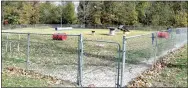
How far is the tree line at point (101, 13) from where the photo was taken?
8275 centimetres

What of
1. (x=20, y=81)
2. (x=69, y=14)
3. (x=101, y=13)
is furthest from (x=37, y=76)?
(x=69, y=14)

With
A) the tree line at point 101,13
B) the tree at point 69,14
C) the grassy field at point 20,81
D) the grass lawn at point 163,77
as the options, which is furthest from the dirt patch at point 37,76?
the tree at point 69,14

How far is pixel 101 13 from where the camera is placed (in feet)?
295

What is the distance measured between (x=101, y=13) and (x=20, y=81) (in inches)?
3176

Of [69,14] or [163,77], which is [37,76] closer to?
[163,77]

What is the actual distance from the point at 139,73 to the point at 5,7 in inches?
2944

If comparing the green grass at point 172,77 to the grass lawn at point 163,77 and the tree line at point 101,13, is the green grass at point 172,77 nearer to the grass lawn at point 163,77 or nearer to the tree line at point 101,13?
the grass lawn at point 163,77

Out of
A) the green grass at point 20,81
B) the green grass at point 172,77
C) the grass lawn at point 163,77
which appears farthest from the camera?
the green grass at point 172,77

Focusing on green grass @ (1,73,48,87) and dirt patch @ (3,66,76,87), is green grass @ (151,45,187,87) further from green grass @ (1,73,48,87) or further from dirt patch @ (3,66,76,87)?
green grass @ (1,73,48,87)

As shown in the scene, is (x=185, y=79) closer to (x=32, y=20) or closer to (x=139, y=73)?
(x=139, y=73)

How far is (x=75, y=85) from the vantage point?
387 inches

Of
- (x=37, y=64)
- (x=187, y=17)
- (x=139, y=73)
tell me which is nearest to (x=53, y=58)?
(x=37, y=64)

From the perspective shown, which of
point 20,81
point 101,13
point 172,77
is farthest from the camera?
point 101,13

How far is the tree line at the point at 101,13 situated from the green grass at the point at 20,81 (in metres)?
72.7
